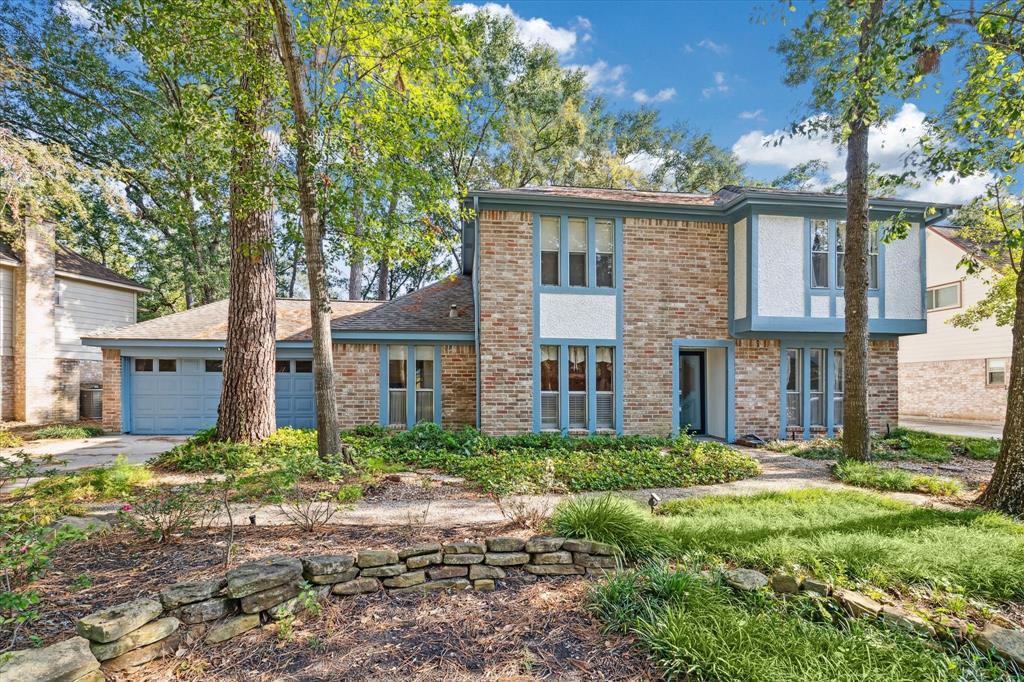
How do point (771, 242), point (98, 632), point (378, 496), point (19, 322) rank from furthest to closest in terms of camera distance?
point (19, 322) → point (771, 242) → point (378, 496) → point (98, 632)

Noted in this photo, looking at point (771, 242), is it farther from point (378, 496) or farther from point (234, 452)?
point (234, 452)

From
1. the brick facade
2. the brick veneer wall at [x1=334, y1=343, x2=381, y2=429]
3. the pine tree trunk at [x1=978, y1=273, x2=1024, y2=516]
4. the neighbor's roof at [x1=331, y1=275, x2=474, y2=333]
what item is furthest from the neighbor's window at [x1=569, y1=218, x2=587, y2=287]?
the brick facade

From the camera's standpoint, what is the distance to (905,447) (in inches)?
375

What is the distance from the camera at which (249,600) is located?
2922mm

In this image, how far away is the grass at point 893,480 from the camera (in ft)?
20.1

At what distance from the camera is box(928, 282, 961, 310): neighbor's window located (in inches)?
675

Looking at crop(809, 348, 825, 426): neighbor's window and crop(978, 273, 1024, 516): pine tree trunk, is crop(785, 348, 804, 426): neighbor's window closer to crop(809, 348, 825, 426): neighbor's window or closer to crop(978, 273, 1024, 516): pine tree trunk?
crop(809, 348, 825, 426): neighbor's window

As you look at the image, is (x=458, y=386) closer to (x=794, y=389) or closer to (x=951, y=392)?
Result: (x=794, y=389)

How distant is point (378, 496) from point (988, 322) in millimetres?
21001

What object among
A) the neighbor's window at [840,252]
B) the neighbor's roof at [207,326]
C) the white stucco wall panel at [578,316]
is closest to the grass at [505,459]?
the white stucco wall panel at [578,316]

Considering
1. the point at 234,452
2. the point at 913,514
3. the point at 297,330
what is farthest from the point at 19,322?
the point at 913,514

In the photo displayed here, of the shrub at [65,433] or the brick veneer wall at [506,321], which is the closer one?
the brick veneer wall at [506,321]

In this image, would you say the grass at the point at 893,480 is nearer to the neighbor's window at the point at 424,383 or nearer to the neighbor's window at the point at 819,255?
the neighbor's window at the point at 819,255

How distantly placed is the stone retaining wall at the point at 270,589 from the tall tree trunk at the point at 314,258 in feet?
11.9
